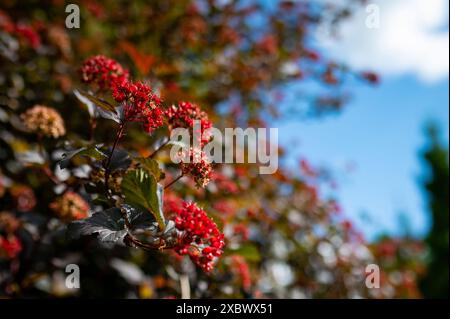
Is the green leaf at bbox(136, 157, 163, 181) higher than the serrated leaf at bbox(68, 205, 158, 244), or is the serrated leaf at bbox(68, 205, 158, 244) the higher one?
the green leaf at bbox(136, 157, 163, 181)

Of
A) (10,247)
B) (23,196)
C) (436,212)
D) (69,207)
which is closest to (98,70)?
(69,207)

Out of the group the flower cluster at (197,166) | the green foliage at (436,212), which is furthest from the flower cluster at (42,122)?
the green foliage at (436,212)

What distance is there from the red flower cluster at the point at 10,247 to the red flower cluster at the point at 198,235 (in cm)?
159

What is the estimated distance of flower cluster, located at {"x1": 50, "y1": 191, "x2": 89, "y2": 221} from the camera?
2.08m

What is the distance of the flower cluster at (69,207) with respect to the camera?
2076 millimetres

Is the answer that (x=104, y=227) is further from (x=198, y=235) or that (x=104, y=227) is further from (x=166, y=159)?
(x=166, y=159)

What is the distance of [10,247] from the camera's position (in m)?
2.46

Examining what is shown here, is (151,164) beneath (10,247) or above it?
above

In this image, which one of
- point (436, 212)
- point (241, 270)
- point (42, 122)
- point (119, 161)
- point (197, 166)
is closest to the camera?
point (197, 166)

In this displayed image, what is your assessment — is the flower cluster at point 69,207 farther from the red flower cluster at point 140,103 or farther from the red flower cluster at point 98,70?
the red flower cluster at point 140,103

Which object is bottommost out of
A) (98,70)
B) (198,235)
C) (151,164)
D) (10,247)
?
(10,247)

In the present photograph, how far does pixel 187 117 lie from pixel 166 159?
126 centimetres

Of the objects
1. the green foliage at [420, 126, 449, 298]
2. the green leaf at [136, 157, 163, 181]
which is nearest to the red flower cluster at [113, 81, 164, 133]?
the green leaf at [136, 157, 163, 181]

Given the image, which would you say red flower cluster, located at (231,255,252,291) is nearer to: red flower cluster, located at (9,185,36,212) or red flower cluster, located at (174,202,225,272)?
red flower cluster, located at (174,202,225,272)
